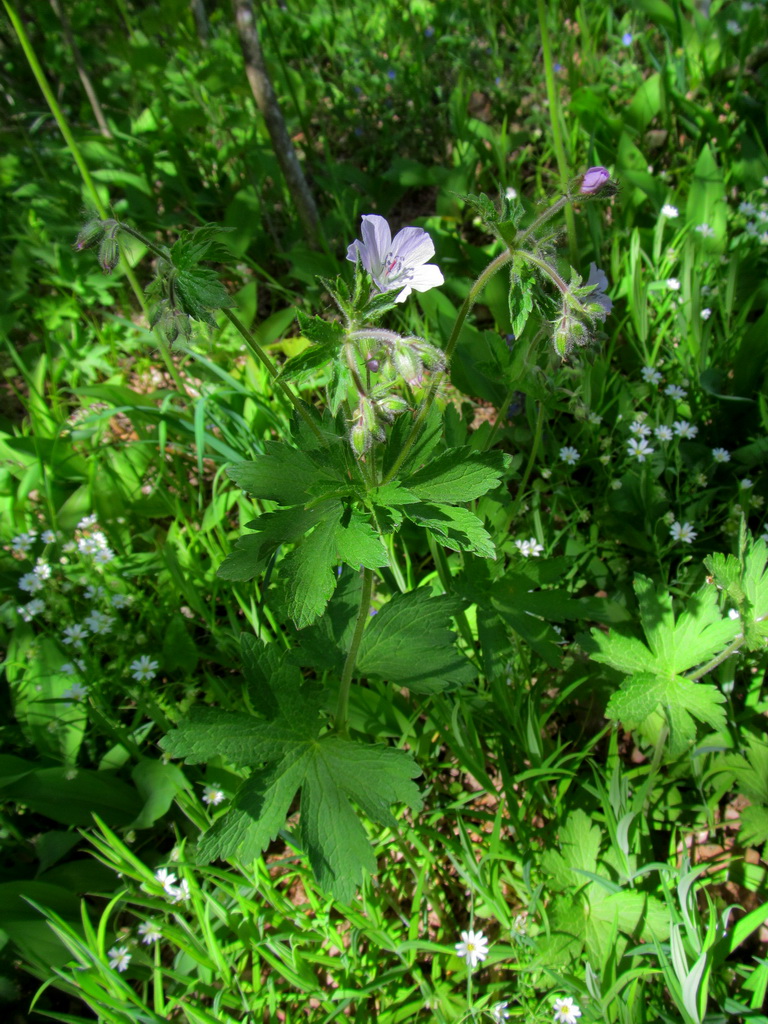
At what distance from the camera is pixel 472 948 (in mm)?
1412

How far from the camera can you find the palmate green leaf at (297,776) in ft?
4.10

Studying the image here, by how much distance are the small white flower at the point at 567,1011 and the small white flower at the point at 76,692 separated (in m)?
1.34

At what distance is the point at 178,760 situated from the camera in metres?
1.82

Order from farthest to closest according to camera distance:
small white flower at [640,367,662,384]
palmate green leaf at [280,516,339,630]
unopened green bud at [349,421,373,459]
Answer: small white flower at [640,367,662,384] → palmate green leaf at [280,516,339,630] → unopened green bud at [349,421,373,459]

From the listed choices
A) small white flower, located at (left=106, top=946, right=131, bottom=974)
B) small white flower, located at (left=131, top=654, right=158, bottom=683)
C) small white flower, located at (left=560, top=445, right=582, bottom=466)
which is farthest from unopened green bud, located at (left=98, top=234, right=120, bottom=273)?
small white flower, located at (left=106, top=946, right=131, bottom=974)

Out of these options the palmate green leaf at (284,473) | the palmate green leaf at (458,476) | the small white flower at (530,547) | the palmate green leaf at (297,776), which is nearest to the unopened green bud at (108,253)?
the palmate green leaf at (284,473)

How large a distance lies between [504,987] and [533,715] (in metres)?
0.58

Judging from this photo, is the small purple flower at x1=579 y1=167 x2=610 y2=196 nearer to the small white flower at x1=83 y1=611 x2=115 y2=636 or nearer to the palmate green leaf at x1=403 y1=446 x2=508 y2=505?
the palmate green leaf at x1=403 y1=446 x2=508 y2=505

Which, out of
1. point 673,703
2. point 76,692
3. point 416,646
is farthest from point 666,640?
point 76,692

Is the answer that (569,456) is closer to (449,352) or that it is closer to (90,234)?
(449,352)

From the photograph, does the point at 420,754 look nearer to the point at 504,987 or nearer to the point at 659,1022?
the point at 504,987

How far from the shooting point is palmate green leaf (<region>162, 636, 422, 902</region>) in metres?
1.25

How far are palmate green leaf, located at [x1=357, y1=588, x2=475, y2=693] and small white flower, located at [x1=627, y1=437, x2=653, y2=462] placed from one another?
86 cm

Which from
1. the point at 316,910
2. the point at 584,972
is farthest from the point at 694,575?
the point at 316,910
